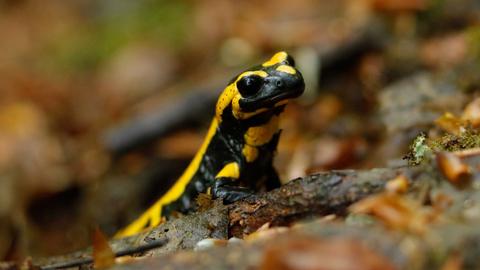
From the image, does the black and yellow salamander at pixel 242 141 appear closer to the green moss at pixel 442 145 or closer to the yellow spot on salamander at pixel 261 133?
the yellow spot on salamander at pixel 261 133

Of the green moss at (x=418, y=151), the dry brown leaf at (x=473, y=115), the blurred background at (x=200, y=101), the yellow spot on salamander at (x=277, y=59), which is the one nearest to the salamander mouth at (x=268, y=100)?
the yellow spot on salamander at (x=277, y=59)

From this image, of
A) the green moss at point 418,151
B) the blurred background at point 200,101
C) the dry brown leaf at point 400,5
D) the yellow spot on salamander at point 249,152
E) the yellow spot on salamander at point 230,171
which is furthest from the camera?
the dry brown leaf at point 400,5

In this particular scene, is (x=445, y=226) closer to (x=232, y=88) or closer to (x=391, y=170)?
(x=391, y=170)

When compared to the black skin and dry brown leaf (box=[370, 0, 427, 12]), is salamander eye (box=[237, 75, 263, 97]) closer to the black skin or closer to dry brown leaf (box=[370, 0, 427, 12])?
the black skin

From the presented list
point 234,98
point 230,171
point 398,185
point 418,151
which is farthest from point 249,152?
point 398,185

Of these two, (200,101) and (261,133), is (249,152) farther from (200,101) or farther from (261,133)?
(200,101)

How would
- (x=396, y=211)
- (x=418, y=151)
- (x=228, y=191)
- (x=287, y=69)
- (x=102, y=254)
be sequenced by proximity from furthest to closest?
(x=287, y=69)
(x=228, y=191)
(x=418, y=151)
(x=102, y=254)
(x=396, y=211)

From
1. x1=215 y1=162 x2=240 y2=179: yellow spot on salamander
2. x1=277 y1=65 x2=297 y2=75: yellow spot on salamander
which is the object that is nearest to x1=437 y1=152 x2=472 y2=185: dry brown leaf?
x1=277 y1=65 x2=297 y2=75: yellow spot on salamander
